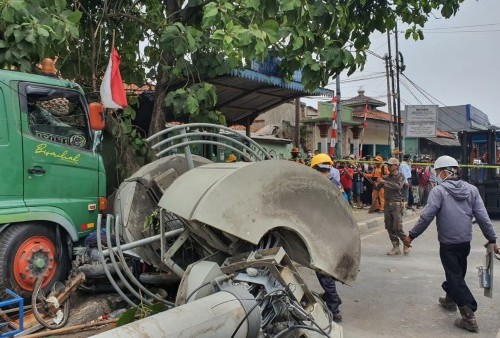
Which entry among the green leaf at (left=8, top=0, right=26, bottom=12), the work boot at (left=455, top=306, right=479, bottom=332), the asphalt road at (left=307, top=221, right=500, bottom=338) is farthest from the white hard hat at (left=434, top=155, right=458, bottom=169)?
the green leaf at (left=8, top=0, right=26, bottom=12)

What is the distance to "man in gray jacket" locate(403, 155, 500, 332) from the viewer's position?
15.5 ft

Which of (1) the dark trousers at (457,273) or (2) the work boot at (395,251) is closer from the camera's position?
(1) the dark trousers at (457,273)

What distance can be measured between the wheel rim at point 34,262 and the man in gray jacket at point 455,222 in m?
3.65

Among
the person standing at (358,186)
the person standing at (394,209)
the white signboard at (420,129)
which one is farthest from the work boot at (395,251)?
the white signboard at (420,129)

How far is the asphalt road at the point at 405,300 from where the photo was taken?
4.64m

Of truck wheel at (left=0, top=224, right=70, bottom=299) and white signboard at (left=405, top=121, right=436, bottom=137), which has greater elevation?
white signboard at (left=405, top=121, right=436, bottom=137)

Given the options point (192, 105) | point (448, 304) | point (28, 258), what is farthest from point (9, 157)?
point (448, 304)

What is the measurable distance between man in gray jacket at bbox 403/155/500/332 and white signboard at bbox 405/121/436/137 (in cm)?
1645

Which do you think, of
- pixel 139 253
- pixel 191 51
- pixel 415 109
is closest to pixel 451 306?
pixel 139 253

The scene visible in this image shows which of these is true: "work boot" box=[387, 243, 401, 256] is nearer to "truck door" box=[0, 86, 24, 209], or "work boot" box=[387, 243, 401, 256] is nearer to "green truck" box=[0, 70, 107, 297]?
"green truck" box=[0, 70, 107, 297]

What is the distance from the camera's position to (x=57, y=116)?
494 centimetres

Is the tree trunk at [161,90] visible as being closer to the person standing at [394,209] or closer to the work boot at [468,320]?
the person standing at [394,209]

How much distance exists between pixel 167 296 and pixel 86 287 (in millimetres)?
801

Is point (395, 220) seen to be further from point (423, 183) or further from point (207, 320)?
point (423, 183)
